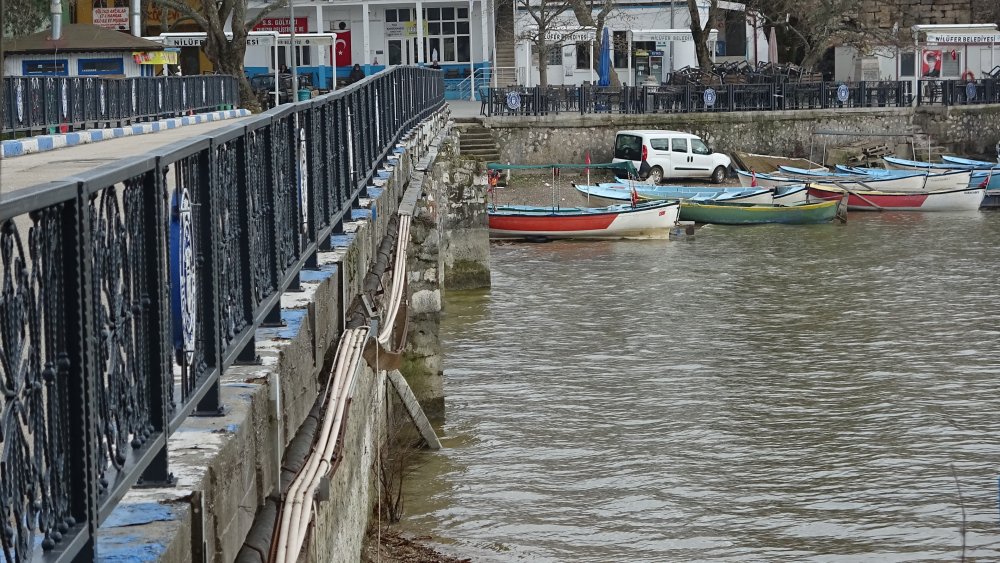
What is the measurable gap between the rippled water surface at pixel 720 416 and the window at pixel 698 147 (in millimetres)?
11750

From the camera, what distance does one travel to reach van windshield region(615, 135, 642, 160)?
1591 inches

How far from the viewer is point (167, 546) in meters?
3.76

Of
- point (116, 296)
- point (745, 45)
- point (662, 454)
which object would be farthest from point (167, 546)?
point (745, 45)

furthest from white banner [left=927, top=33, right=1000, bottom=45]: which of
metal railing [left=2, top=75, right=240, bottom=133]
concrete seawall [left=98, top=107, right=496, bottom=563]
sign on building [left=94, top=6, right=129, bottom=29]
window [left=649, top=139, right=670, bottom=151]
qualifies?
concrete seawall [left=98, top=107, right=496, bottom=563]

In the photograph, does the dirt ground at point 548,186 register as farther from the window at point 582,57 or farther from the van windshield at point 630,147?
the window at point 582,57

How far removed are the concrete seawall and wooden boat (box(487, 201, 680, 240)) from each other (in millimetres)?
22959

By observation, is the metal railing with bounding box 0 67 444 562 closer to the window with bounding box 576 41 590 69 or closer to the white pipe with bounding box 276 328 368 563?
the white pipe with bounding box 276 328 368 563

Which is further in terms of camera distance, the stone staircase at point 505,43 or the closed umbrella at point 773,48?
the stone staircase at point 505,43

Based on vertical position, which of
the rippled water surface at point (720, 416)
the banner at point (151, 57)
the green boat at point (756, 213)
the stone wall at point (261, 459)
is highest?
the banner at point (151, 57)

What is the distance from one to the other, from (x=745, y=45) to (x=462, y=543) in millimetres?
50838

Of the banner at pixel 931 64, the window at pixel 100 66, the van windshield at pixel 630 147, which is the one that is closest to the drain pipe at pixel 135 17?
the window at pixel 100 66

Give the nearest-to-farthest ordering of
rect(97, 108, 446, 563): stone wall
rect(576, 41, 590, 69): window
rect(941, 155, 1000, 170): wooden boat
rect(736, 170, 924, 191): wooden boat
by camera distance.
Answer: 1. rect(97, 108, 446, 563): stone wall
2. rect(736, 170, 924, 191): wooden boat
3. rect(941, 155, 1000, 170): wooden boat
4. rect(576, 41, 590, 69): window

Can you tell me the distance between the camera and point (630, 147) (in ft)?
133

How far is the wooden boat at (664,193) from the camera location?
120 ft
